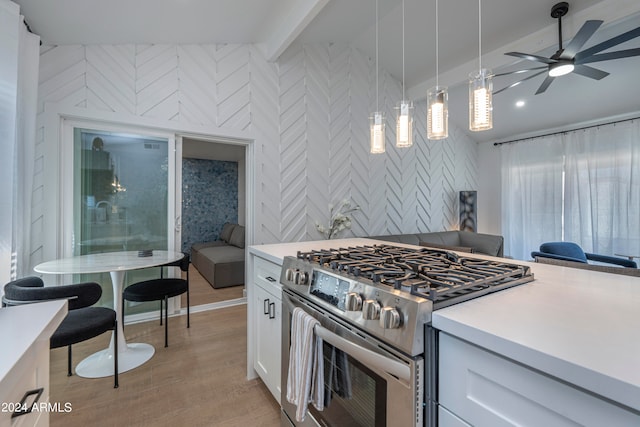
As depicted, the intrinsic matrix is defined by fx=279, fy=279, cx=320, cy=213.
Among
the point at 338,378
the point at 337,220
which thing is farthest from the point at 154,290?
the point at 337,220

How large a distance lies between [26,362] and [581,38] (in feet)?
11.1

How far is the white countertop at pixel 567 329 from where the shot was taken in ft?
1.63

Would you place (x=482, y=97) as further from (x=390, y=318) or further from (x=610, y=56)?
(x=610, y=56)

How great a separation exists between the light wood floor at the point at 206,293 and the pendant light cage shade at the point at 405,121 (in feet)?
9.37

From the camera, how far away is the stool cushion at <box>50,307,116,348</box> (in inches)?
61.7

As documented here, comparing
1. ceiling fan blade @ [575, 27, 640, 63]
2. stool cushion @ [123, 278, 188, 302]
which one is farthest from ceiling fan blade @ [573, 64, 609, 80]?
stool cushion @ [123, 278, 188, 302]

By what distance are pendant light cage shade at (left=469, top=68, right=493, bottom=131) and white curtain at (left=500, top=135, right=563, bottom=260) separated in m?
3.87

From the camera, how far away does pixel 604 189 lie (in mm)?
3832

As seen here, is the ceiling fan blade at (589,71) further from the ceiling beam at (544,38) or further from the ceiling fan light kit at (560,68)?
the ceiling beam at (544,38)

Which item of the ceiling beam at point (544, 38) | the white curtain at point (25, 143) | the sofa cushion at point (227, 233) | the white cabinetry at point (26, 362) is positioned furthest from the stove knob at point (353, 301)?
the sofa cushion at point (227, 233)

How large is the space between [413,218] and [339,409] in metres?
3.95

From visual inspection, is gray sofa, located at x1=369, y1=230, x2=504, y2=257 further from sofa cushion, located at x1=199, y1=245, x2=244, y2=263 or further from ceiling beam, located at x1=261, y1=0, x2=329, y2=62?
ceiling beam, located at x1=261, y1=0, x2=329, y2=62

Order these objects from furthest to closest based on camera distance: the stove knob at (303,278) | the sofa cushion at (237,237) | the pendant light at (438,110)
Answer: the sofa cushion at (237,237)
the pendant light at (438,110)
the stove knob at (303,278)

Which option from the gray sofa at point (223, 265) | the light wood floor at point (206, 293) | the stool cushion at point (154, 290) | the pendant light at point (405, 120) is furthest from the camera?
the gray sofa at point (223, 265)
